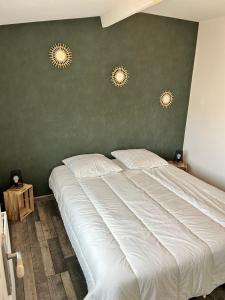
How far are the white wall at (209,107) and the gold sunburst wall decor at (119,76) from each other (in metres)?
1.05

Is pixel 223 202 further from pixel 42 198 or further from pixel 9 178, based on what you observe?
pixel 9 178

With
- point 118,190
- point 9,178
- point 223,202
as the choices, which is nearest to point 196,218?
point 223,202

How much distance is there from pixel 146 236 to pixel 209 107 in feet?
7.25

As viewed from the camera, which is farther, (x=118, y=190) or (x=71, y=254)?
(x=118, y=190)

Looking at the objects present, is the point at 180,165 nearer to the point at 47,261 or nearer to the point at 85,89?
the point at 85,89

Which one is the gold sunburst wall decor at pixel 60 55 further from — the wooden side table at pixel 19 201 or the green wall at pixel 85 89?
the wooden side table at pixel 19 201

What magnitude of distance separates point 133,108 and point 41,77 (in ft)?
4.12

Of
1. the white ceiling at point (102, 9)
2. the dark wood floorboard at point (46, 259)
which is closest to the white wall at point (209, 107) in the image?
the white ceiling at point (102, 9)

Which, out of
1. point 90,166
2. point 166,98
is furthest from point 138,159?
point 166,98

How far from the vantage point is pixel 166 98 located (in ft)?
11.9

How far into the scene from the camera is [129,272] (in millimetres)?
1630

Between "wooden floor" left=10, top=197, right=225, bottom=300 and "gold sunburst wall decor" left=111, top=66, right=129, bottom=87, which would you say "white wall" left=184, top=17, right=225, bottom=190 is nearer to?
"gold sunburst wall decor" left=111, top=66, right=129, bottom=87

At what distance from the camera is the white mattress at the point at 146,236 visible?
1.65 m

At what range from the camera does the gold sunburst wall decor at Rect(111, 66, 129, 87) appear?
3266 millimetres
